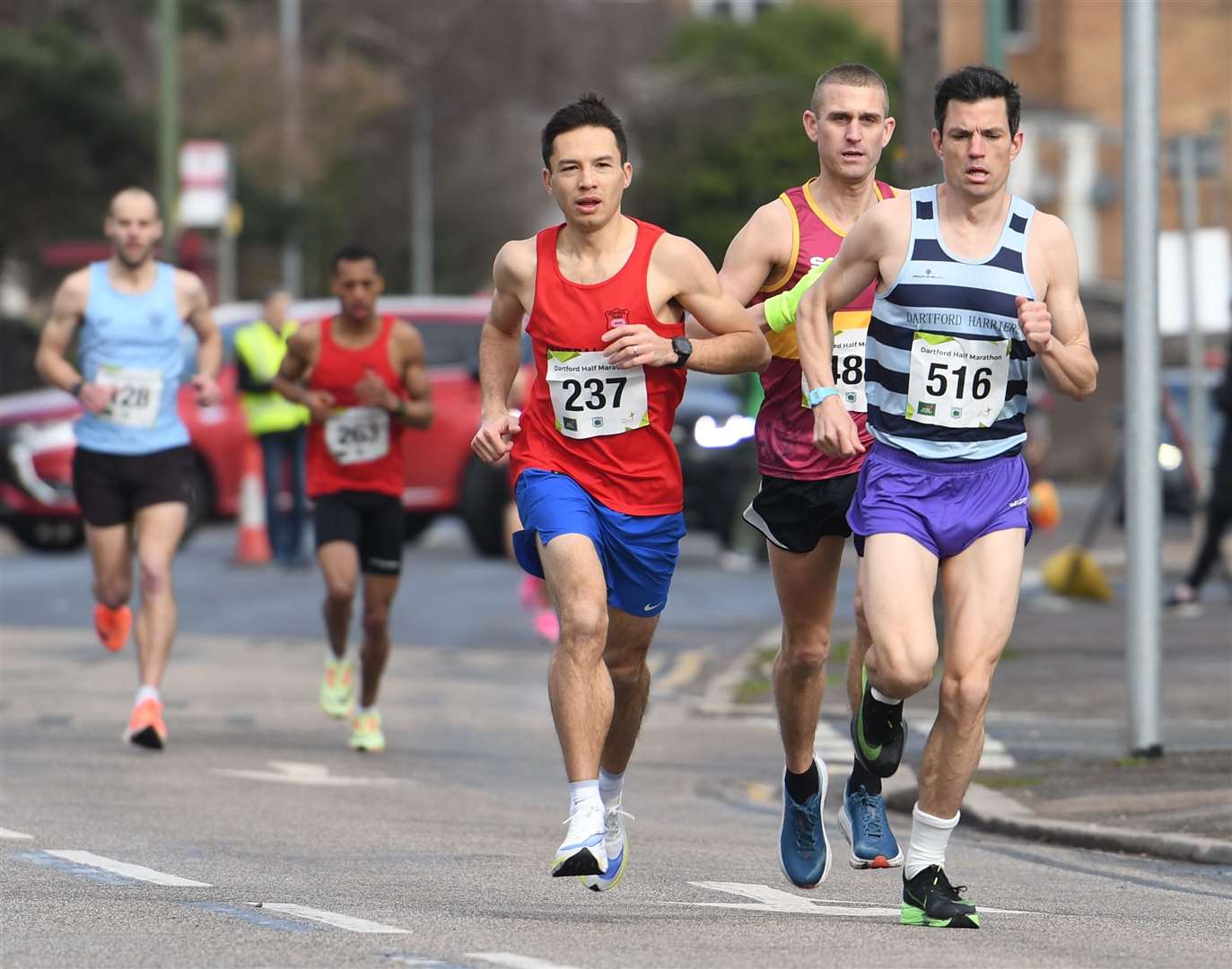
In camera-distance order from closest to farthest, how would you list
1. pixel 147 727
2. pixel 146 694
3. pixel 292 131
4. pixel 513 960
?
pixel 513 960, pixel 147 727, pixel 146 694, pixel 292 131

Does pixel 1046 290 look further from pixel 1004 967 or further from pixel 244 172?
pixel 244 172

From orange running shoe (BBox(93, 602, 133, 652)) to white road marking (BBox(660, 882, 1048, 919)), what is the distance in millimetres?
4774

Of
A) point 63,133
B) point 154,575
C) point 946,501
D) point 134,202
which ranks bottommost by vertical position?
point 154,575

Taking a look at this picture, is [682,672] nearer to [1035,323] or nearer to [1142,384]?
[1142,384]

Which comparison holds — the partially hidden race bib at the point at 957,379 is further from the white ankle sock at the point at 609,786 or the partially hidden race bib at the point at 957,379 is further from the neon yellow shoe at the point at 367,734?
the neon yellow shoe at the point at 367,734

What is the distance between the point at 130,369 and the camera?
37.7 feet

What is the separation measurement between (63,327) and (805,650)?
4789 millimetres

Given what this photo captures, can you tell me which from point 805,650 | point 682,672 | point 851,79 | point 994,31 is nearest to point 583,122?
point 851,79

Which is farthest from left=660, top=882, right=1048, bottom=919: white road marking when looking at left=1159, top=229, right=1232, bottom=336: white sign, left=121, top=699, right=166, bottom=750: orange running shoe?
left=1159, top=229, right=1232, bottom=336: white sign

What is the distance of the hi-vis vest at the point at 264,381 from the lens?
21.5 meters

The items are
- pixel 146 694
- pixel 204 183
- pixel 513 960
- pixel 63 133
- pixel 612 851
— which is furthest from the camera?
pixel 63 133

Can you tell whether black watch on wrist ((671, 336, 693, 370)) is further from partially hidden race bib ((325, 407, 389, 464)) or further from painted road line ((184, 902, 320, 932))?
partially hidden race bib ((325, 407, 389, 464))

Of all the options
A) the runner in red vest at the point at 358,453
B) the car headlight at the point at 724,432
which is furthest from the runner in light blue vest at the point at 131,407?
the car headlight at the point at 724,432

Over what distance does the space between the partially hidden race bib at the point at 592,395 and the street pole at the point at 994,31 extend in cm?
920
